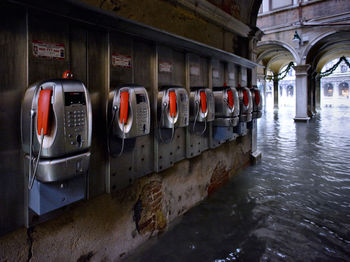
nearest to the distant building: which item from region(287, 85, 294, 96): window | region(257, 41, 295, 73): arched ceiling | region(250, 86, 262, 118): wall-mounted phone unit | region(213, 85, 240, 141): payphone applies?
region(257, 41, 295, 73): arched ceiling

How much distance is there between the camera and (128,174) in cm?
229

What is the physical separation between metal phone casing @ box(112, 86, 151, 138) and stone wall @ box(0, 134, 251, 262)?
27.3 inches

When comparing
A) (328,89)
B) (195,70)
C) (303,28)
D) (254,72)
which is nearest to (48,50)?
(195,70)

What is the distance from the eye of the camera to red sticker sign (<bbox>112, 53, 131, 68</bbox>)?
2.11 meters

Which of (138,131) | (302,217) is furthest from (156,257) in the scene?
(302,217)

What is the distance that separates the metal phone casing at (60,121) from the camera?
1394mm

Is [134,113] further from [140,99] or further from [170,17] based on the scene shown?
[170,17]

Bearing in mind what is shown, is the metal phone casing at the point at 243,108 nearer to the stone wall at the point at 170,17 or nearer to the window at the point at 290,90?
the stone wall at the point at 170,17

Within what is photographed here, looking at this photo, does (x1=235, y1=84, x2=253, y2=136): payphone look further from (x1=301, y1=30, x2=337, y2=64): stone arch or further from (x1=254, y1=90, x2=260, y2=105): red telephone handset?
(x1=301, y1=30, x2=337, y2=64): stone arch

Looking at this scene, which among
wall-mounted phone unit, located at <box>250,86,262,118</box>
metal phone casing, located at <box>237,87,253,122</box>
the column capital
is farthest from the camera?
the column capital

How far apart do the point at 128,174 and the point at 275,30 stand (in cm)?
1592

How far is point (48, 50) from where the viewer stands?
1668 millimetres

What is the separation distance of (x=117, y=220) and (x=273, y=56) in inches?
891

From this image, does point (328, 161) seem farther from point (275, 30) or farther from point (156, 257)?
point (275, 30)
